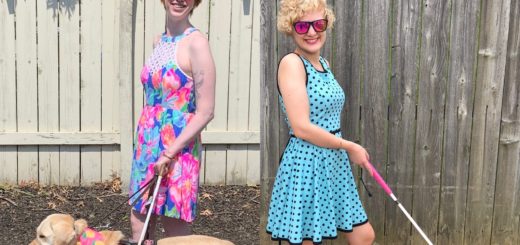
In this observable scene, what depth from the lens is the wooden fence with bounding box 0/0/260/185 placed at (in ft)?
19.4

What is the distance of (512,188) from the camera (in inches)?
184

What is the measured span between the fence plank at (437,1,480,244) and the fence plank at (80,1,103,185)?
2891mm

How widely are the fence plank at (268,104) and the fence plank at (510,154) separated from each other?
1.43 m

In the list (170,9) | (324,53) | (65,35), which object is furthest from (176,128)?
(65,35)

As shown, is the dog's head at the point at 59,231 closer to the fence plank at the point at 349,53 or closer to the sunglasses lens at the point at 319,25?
the sunglasses lens at the point at 319,25

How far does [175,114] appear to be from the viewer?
3604 millimetres

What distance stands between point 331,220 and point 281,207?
255 millimetres

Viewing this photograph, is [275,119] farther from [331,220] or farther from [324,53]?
[331,220]

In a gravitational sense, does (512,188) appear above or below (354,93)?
below

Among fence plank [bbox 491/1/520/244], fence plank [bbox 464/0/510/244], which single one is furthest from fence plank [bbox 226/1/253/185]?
fence plank [bbox 491/1/520/244]

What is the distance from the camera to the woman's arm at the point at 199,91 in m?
3.49

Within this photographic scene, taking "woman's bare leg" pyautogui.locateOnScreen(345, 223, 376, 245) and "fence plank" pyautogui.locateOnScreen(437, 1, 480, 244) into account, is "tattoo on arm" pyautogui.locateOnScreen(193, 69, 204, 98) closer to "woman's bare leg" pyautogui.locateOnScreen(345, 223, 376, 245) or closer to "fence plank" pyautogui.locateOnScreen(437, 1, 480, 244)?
"woman's bare leg" pyautogui.locateOnScreen(345, 223, 376, 245)

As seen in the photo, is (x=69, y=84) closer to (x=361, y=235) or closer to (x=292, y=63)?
(x=292, y=63)

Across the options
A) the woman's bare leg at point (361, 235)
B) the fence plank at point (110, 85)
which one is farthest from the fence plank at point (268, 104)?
the fence plank at point (110, 85)
